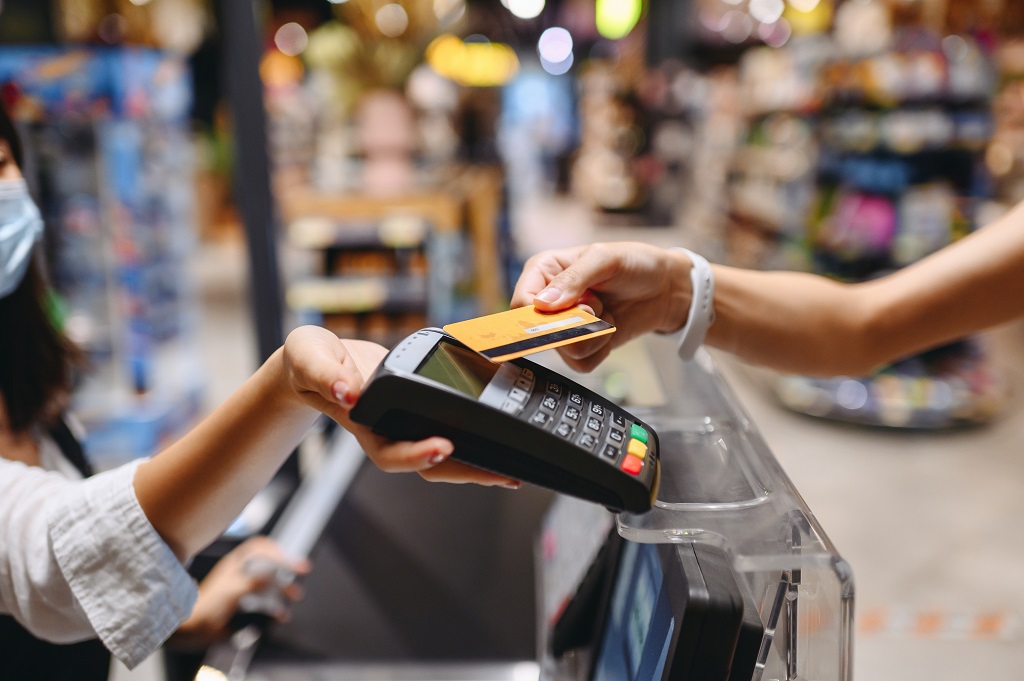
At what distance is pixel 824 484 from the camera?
3.64 meters

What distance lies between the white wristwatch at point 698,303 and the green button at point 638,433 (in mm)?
446

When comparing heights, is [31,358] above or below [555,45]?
below

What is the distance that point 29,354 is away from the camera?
51.1 inches

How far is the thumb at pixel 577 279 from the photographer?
83 centimetres

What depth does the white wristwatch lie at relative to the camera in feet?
3.70

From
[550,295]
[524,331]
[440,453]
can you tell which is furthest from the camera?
[550,295]

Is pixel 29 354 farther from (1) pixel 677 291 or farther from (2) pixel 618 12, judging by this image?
(2) pixel 618 12

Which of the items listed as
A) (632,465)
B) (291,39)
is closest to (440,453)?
(632,465)

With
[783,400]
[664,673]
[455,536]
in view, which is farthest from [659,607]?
[783,400]

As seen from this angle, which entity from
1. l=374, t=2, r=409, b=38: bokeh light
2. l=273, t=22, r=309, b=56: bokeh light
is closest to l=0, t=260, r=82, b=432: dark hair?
l=374, t=2, r=409, b=38: bokeh light

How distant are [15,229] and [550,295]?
2.71ft

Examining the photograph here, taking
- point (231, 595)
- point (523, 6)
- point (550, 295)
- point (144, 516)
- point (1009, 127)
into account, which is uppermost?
point (523, 6)

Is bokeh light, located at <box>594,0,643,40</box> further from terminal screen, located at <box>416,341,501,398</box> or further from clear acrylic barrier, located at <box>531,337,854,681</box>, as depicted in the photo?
terminal screen, located at <box>416,341,501,398</box>

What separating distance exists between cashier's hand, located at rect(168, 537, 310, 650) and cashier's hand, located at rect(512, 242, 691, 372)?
0.64m
